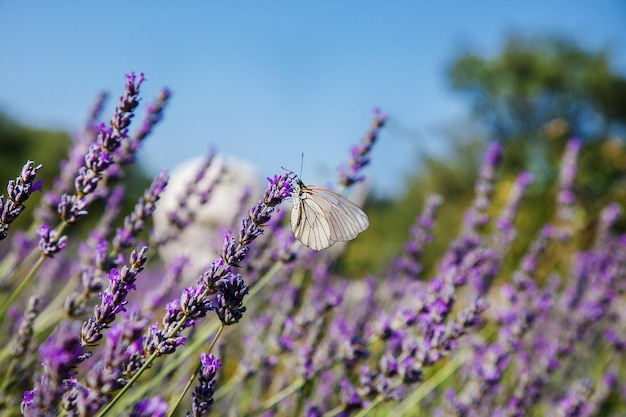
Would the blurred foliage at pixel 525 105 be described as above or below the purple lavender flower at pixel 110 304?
above

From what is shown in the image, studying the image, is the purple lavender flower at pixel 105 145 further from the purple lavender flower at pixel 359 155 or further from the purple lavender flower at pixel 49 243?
the purple lavender flower at pixel 359 155

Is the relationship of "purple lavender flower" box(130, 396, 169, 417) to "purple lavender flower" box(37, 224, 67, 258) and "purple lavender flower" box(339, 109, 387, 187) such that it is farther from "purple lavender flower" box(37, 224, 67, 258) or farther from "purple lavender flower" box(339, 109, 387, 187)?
"purple lavender flower" box(339, 109, 387, 187)

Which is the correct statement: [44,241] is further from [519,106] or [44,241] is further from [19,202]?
[519,106]

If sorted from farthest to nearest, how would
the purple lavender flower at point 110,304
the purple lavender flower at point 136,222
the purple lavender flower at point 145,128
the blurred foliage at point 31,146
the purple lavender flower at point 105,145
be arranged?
the blurred foliage at point 31,146 → the purple lavender flower at point 145,128 → the purple lavender flower at point 136,222 → the purple lavender flower at point 105,145 → the purple lavender flower at point 110,304

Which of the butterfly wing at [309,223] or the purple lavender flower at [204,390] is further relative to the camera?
the butterfly wing at [309,223]

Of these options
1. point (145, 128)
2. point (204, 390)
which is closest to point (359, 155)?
point (145, 128)

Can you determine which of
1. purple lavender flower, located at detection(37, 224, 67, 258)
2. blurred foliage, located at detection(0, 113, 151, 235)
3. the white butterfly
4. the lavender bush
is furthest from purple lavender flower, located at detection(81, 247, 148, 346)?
blurred foliage, located at detection(0, 113, 151, 235)

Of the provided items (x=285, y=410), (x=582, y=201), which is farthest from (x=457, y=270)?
(x=582, y=201)

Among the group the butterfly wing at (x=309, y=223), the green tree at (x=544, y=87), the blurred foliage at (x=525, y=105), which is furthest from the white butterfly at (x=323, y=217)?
the green tree at (x=544, y=87)

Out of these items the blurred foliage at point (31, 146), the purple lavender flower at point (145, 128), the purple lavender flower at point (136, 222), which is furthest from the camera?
the blurred foliage at point (31, 146)
